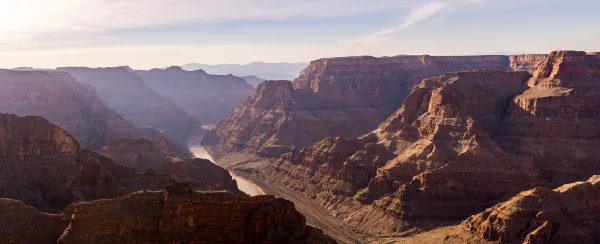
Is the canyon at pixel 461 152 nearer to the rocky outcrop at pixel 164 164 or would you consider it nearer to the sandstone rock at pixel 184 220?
the rocky outcrop at pixel 164 164

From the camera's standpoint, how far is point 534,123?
122750mm

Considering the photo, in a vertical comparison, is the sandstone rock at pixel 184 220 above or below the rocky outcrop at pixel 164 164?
above

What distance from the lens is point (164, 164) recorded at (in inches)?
4535

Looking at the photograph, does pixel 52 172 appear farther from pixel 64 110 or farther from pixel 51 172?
pixel 64 110

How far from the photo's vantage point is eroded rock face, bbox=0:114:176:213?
78.9 m

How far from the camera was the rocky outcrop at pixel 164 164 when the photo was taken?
111938 millimetres

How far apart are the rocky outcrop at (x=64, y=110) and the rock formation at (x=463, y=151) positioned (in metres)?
47.8

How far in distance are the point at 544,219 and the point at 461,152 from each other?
33.8 m

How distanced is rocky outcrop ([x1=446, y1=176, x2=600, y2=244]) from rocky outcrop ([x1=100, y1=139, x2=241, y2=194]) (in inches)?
1826

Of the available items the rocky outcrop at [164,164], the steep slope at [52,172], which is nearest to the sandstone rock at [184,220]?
the steep slope at [52,172]

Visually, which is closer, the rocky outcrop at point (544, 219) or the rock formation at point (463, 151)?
the rocky outcrop at point (544, 219)

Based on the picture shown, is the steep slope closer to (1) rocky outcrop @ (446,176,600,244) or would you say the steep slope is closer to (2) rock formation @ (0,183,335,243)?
(2) rock formation @ (0,183,335,243)

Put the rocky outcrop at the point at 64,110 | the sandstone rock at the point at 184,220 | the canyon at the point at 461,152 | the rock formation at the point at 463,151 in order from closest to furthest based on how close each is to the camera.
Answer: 1. the sandstone rock at the point at 184,220
2. the canyon at the point at 461,152
3. the rock formation at the point at 463,151
4. the rocky outcrop at the point at 64,110

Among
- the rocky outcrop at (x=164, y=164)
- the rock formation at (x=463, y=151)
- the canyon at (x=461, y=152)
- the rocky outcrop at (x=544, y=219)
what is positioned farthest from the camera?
the rocky outcrop at (x=164, y=164)
